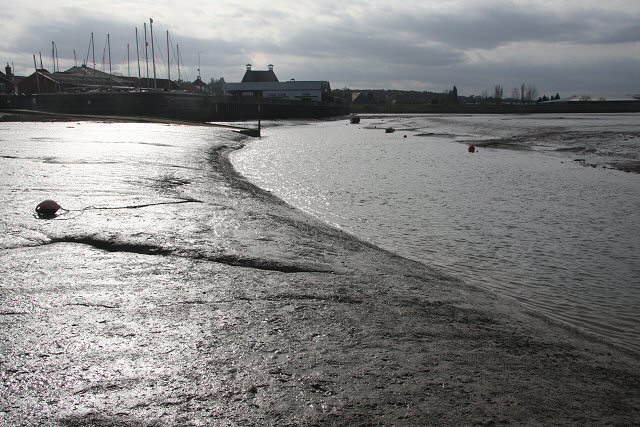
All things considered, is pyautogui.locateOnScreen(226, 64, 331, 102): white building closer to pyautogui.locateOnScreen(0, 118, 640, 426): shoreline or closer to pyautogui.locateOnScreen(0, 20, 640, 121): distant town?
pyautogui.locateOnScreen(0, 20, 640, 121): distant town

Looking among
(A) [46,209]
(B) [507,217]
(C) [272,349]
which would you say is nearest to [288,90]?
(B) [507,217]

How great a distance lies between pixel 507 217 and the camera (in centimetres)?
855

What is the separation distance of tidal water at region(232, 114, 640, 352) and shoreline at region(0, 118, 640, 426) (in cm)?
90

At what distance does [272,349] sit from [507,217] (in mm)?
6642

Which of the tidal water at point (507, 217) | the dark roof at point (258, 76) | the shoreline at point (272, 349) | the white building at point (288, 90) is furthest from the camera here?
the dark roof at point (258, 76)

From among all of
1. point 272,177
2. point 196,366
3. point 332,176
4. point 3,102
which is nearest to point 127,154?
point 272,177

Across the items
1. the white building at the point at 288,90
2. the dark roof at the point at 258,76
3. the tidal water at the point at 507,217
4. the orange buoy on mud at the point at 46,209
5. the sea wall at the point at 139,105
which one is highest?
the dark roof at the point at 258,76

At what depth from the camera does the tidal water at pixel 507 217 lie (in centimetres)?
501

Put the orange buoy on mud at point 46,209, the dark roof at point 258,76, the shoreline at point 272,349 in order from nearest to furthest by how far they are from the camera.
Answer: the shoreline at point 272,349, the orange buoy on mud at point 46,209, the dark roof at point 258,76

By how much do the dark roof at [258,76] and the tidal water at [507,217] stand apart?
4279 inches

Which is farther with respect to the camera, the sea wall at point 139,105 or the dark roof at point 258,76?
the dark roof at point 258,76

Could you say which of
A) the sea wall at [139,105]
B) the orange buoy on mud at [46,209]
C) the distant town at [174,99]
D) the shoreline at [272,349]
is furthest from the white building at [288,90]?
the shoreline at [272,349]

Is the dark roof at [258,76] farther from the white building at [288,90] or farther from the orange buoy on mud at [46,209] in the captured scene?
the orange buoy on mud at [46,209]

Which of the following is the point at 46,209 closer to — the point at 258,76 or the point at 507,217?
the point at 507,217
